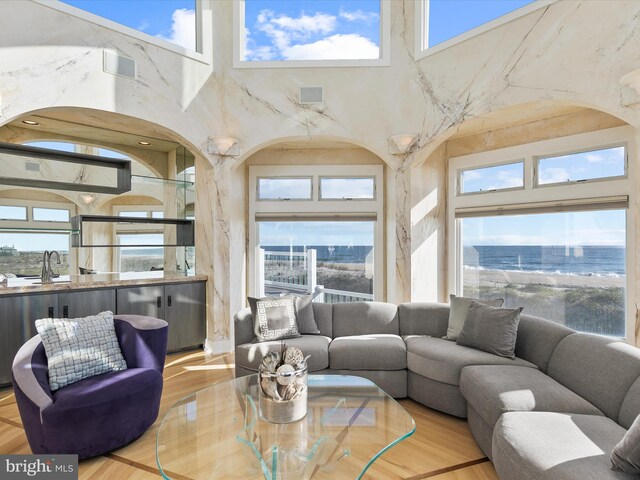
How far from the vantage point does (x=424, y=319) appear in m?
3.71

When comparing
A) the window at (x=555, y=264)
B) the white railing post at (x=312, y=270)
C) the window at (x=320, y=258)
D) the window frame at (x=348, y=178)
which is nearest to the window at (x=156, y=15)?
the window frame at (x=348, y=178)

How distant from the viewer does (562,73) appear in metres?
3.30

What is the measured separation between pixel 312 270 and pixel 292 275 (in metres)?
0.28

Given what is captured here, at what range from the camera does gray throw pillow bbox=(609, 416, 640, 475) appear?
1.46 metres

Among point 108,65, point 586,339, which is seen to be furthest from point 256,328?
point 108,65

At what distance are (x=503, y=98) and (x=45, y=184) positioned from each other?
4966mm

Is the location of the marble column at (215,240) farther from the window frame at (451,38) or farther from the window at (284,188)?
the window frame at (451,38)

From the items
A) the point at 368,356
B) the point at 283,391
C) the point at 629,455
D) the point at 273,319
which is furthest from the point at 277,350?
the point at 629,455

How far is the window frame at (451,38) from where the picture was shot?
350 cm

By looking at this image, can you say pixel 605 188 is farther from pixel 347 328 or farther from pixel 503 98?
pixel 347 328

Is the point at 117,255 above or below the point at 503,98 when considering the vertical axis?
below

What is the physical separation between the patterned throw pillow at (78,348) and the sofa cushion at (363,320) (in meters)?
1.94

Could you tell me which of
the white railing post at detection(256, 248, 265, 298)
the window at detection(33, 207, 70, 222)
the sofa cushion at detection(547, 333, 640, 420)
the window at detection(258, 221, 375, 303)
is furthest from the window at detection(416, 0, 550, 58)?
the window at detection(33, 207, 70, 222)

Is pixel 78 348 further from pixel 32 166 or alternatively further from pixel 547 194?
pixel 547 194
